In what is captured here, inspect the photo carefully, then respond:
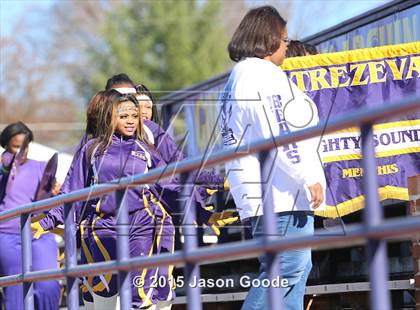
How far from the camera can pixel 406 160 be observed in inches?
292

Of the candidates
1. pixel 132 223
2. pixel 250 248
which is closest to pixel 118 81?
pixel 132 223

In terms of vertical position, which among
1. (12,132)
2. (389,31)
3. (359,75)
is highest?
(389,31)

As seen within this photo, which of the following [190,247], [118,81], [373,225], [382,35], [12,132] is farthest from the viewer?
[12,132]

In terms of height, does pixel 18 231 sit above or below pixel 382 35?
below

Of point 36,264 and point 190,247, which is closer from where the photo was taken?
point 190,247

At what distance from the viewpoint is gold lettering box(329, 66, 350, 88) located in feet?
25.1

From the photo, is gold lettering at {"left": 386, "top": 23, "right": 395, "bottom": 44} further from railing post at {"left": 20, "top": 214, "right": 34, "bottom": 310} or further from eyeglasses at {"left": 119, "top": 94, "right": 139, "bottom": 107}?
railing post at {"left": 20, "top": 214, "right": 34, "bottom": 310}

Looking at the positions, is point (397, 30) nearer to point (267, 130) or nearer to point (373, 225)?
point (267, 130)

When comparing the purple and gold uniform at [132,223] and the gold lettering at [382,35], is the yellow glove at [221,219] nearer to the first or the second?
the purple and gold uniform at [132,223]

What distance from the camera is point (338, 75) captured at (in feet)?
25.1

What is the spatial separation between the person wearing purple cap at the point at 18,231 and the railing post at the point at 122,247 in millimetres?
3035

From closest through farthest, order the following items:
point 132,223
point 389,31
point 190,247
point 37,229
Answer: point 190,247
point 132,223
point 37,229
point 389,31

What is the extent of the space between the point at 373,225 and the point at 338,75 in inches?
154

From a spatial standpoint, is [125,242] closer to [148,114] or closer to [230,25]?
[148,114]
